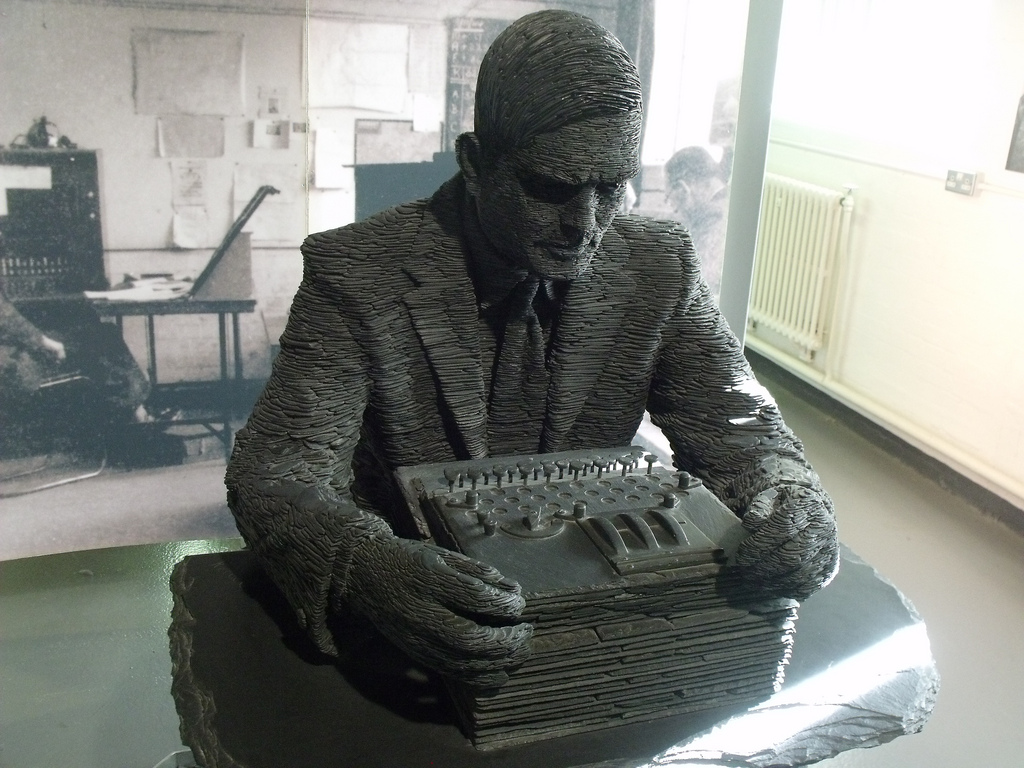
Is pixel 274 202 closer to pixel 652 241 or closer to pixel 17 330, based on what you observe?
pixel 17 330

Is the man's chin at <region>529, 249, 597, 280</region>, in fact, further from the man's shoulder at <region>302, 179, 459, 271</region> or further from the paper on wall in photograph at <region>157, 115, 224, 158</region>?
the paper on wall in photograph at <region>157, 115, 224, 158</region>

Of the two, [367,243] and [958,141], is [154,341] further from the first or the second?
[958,141]

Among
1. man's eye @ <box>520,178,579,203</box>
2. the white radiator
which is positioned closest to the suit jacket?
man's eye @ <box>520,178,579,203</box>

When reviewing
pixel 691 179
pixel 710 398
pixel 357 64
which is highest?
pixel 357 64

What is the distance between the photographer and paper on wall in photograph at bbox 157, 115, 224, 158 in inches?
103

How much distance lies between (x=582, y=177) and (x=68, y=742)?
142 cm

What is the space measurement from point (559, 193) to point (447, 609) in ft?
1.89

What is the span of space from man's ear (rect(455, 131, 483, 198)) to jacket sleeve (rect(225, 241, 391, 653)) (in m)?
0.26

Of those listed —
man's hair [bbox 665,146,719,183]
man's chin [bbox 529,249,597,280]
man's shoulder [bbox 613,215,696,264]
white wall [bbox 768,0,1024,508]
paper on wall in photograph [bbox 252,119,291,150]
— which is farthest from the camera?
white wall [bbox 768,0,1024,508]

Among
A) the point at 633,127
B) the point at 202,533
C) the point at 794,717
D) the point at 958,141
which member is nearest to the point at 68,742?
the point at 202,533

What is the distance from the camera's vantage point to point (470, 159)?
5.22ft

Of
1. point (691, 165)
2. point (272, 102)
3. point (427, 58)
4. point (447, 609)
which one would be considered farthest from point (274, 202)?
point (447, 609)

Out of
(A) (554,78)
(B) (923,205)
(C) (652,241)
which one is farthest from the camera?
(B) (923,205)

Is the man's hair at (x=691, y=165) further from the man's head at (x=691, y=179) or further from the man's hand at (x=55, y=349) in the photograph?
the man's hand at (x=55, y=349)
